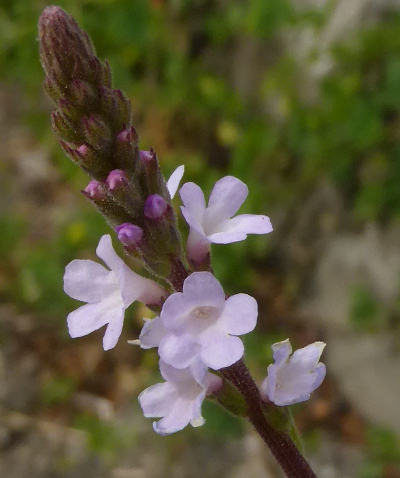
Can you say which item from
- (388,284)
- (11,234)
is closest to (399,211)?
(388,284)

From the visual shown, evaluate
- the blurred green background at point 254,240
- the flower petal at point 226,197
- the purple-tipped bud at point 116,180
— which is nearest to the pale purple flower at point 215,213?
the flower petal at point 226,197

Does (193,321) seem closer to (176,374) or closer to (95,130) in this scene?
(176,374)

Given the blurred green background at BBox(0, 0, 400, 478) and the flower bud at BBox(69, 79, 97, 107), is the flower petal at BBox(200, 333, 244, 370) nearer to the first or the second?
the flower bud at BBox(69, 79, 97, 107)

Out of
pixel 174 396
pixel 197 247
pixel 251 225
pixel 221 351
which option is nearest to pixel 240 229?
pixel 251 225

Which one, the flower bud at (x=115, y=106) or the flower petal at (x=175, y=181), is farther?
the flower petal at (x=175, y=181)

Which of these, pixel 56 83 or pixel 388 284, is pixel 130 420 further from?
pixel 56 83

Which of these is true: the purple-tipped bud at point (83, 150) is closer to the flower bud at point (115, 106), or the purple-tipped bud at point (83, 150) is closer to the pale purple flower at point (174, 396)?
the flower bud at point (115, 106)
